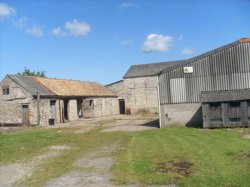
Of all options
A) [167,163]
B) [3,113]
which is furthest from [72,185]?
[3,113]

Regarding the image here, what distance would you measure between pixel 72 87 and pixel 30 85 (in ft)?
28.3

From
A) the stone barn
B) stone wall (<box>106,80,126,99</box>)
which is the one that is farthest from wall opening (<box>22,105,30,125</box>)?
stone wall (<box>106,80,126,99</box>)

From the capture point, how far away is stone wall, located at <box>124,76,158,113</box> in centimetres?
5056

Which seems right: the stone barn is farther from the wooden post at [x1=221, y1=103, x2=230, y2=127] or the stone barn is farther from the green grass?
the green grass

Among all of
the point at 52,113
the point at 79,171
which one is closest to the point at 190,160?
the point at 79,171

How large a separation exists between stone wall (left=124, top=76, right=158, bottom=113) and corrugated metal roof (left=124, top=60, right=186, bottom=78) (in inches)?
24.6

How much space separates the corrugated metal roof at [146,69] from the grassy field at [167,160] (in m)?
33.0

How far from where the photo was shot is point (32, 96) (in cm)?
3422

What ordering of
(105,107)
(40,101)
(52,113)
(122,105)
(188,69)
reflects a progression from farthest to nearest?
(122,105) → (105,107) → (52,113) → (40,101) → (188,69)

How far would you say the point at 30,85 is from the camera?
1433 inches

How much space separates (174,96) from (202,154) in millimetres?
12268

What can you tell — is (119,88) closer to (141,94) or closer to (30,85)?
(141,94)

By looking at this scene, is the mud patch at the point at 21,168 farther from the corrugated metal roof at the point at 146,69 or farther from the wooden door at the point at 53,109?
the corrugated metal roof at the point at 146,69

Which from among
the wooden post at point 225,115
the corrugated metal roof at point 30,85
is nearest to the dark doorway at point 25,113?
the corrugated metal roof at point 30,85
